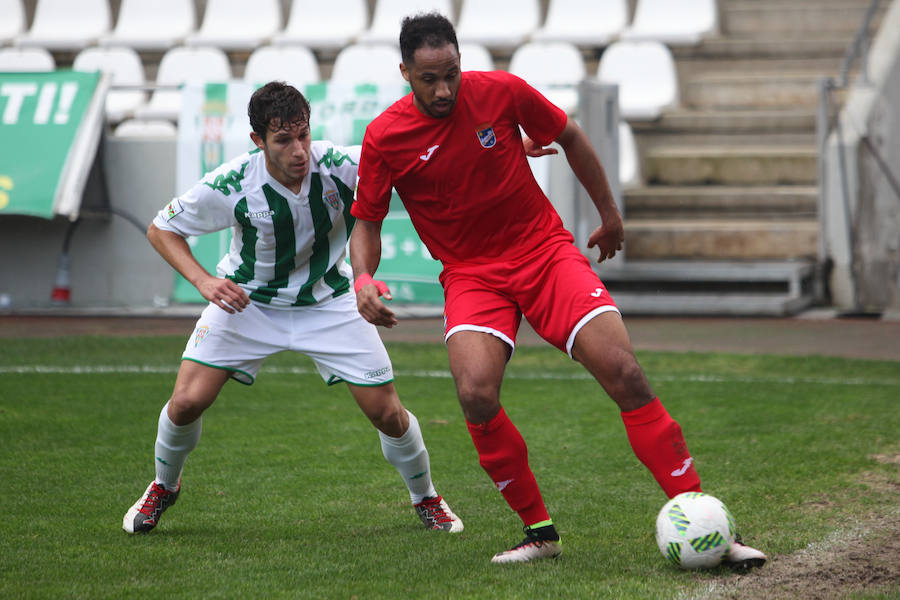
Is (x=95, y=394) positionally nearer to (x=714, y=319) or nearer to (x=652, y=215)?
(x=714, y=319)

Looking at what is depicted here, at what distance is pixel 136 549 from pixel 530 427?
2.86 meters

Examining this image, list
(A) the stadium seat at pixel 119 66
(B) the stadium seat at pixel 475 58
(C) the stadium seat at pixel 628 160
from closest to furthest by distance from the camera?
(C) the stadium seat at pixel 628 160
(B) the stadium seat at pixel 475 58
(A) the stadium seat at pixel 119 66

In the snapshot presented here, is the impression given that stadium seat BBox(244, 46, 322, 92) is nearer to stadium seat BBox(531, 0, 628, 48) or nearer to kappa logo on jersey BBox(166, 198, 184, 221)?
stadium seat BBox(531, 0, 628, 48)

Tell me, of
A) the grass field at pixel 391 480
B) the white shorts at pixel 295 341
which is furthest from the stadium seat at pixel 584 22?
the white shorts at pixel 295 341

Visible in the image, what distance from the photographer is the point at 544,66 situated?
47.5ft

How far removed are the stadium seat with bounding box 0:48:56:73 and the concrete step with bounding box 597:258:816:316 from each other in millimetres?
8217

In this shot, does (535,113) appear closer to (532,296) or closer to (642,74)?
(532,296)

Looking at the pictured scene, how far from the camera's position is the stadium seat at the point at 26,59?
15.7 m

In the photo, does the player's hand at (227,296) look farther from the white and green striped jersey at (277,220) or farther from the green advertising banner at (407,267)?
the green advertising banner at (407,267)

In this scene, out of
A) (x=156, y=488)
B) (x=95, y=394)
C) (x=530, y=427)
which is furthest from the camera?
(x=95, y=394)

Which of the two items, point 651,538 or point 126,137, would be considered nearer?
point 651,538

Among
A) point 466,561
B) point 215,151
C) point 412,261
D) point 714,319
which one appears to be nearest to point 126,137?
point 215,151

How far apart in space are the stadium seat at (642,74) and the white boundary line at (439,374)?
6.62 metres

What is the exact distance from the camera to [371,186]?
166 inches
